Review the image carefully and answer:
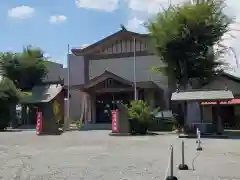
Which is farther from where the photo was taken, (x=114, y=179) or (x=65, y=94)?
(x=65, y=94)

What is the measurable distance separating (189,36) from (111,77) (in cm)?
879

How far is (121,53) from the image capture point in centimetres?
4106

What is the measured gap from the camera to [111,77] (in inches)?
1451

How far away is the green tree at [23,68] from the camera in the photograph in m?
46.5

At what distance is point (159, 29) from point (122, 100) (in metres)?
9.46

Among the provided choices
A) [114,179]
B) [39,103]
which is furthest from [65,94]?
[114,179]

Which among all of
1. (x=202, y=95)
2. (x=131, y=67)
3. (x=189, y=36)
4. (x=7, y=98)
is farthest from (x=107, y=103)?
(x=202, y=95)

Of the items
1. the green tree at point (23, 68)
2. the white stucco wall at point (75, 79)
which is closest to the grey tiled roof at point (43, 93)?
the white stucco wall at point (75, 79)

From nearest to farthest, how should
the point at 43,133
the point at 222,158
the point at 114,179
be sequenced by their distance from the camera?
1. the point at 114,179
2. the point at 222,158
3. the point at 43,133

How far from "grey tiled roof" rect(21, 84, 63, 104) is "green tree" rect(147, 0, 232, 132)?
553 inches

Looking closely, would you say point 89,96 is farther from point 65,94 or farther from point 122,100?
point 65,94

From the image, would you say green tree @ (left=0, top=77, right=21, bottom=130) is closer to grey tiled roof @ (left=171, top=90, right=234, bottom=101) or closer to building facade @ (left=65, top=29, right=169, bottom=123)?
building facade @ (left=65, top=29, right=169, bottom=123)

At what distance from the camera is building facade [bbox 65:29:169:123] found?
37.4m

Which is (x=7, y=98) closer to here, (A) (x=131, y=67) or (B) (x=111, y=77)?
(B) (x=111, y=77)
